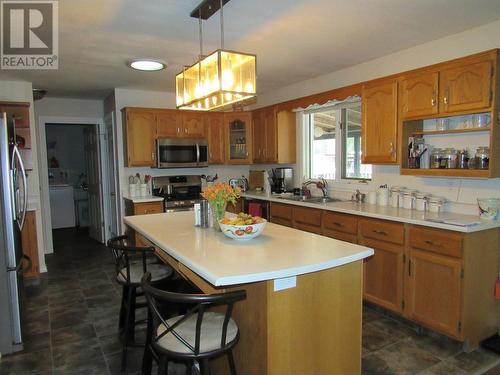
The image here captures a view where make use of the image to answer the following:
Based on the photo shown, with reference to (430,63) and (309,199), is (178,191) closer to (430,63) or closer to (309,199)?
(309,199)

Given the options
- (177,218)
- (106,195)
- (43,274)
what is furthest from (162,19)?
(106,195)

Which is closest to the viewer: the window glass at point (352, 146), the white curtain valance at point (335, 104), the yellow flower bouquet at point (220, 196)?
the yellow flower bouquet at point (220, 196)

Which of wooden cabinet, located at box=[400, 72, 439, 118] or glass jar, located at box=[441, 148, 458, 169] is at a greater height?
wooden cabinet, located at box=[400, 72, 439, 118]

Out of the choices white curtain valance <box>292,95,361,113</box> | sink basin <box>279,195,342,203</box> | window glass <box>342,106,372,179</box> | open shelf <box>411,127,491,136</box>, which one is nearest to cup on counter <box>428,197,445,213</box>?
open shelf <box>411,127,491,136</box>

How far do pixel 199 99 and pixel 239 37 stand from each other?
100cm

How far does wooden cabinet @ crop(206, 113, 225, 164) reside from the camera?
18.0ft

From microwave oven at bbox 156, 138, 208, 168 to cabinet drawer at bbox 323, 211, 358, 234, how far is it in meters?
2.34

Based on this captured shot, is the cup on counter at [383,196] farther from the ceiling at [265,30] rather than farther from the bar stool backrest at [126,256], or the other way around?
the bar stool backrest at [126,256]

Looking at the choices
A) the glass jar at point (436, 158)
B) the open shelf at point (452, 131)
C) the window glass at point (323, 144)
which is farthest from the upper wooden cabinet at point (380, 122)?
the window glass at point (323, 144)

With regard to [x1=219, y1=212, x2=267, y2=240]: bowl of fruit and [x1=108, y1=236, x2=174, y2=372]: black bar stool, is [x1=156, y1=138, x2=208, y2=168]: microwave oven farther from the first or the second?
[x1=219, y1=212, x2=267, y2=240]: bowl of fruit

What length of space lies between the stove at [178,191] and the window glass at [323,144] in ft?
5.72

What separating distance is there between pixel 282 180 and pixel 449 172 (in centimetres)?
252

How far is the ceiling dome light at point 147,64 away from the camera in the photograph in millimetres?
3601

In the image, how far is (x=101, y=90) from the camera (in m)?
5.10
